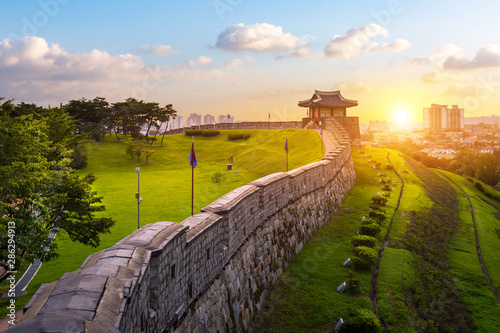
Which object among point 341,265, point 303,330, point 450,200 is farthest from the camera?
point 450,200

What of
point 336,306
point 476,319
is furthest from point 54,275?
point 476,319

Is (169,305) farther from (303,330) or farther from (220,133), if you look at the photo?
(220,133)

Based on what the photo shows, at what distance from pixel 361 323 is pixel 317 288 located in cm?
377

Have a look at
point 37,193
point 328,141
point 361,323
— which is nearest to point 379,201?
point 328,141

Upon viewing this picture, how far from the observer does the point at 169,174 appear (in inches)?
1672

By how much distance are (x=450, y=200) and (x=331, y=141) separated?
14.1 meters

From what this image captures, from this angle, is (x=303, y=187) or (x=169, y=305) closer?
(x=169, y=305)

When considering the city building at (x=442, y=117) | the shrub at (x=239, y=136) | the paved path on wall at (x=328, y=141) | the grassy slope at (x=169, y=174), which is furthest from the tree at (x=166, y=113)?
the city building at (x=442, y=117)

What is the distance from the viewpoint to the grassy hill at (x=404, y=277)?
49.1 feet

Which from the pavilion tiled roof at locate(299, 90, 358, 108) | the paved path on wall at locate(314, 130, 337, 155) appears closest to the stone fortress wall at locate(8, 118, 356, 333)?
the paved path on wall at locate(314, 130, 337, 155)

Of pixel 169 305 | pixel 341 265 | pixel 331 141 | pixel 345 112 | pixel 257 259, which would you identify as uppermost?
pixel 345 112

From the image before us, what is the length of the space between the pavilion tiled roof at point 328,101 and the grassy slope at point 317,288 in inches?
1456

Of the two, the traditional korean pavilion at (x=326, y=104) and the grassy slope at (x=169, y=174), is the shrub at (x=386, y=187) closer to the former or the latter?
the grassy slope at (x=169, y=174)

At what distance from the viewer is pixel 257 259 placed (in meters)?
15.6
